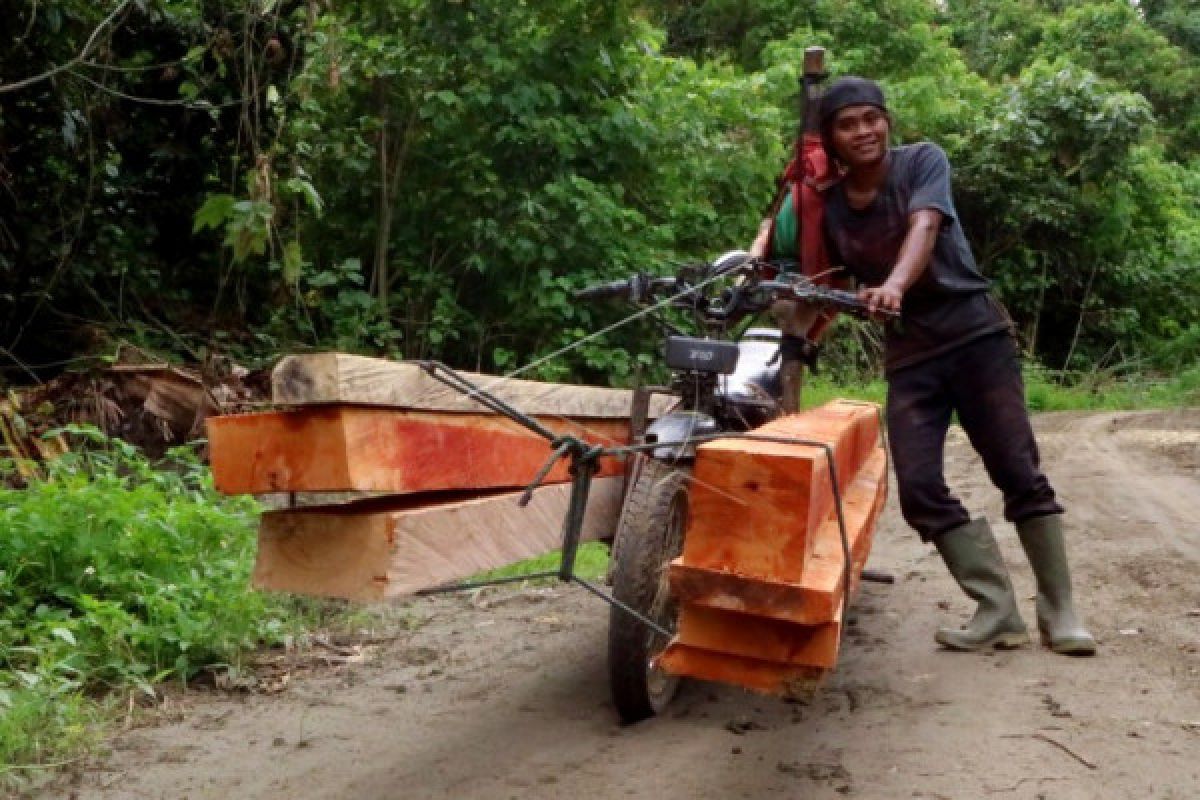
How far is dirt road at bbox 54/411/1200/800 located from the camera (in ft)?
11.4

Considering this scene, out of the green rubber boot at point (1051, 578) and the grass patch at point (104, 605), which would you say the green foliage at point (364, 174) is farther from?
the green rubber boot at point (1051, 578)

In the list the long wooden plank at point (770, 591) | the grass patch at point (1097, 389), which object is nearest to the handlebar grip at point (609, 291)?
the long wooden plank at point (770, 591)

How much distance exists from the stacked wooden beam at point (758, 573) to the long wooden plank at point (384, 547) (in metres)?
0.47

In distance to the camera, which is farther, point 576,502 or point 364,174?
point 364,174

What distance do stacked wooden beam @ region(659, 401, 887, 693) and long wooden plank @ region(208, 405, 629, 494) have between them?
1.88ft

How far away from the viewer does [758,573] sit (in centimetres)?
318

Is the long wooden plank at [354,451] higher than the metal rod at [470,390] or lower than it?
lower

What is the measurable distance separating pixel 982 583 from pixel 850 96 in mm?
1758

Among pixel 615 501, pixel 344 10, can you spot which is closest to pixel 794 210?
pixel 615 501

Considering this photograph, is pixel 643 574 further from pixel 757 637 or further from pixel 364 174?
pixel 364 174

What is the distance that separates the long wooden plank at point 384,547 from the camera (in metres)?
2.91

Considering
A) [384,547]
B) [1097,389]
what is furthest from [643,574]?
[1097,389]

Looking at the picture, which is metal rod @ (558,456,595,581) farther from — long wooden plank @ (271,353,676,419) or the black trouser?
the black trouser

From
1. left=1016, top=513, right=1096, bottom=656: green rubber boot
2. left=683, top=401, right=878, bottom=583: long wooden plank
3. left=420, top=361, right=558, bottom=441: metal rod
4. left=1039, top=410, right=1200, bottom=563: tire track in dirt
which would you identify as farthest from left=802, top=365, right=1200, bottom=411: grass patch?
left=420, top=361, right=558, bottom=441: metal rod
